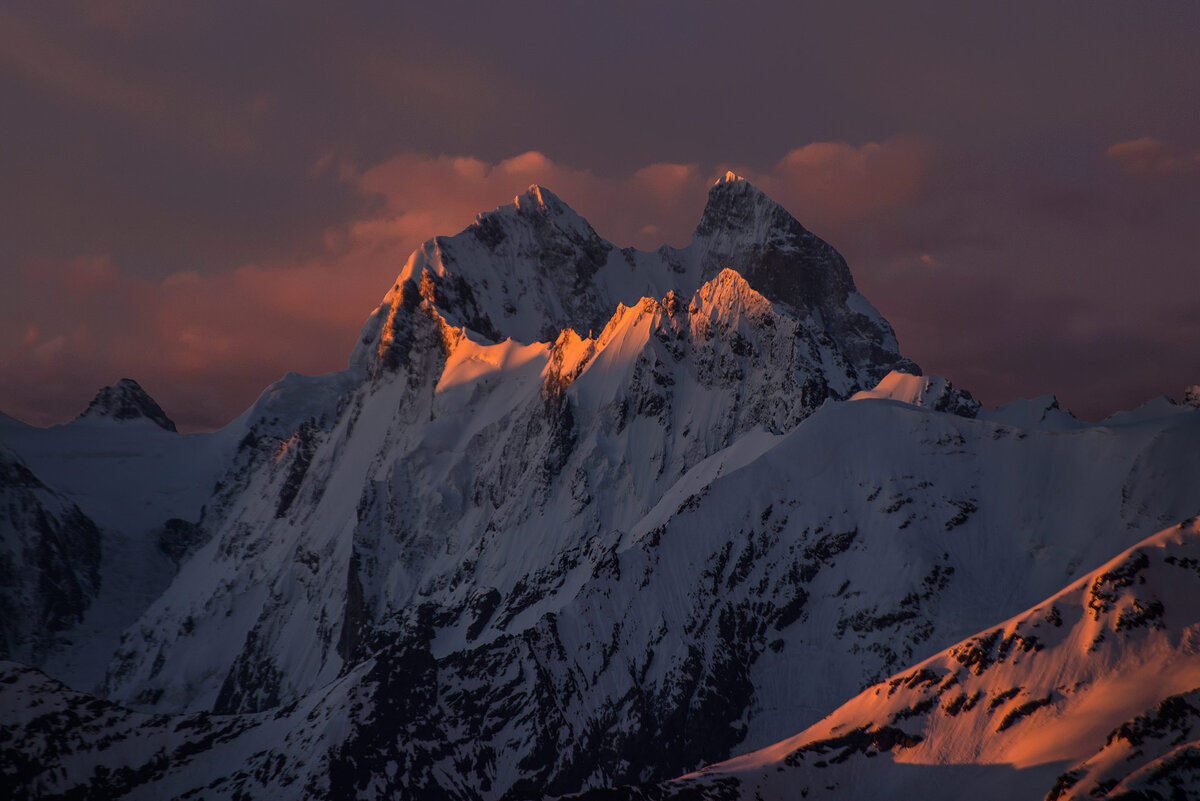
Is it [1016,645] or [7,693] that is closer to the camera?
[1016,645]

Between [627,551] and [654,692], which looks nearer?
Answer: [654,692]

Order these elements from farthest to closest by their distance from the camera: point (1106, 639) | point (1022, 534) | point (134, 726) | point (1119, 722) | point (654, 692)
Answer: point (134, 726), point (654, 692), point (1022, 534), point (1106, 639), point (1119, 722)

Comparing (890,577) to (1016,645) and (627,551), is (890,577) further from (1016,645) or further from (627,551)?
(1016,645)

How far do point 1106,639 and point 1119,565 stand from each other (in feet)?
21.8

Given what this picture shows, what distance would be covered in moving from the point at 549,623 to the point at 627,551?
53.5ft

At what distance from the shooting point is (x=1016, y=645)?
10631 cm

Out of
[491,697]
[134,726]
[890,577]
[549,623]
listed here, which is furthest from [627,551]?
[134,726]

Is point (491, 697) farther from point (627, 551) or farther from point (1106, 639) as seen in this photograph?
point (1106, 639)

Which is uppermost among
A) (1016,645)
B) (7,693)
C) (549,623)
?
(7,693)

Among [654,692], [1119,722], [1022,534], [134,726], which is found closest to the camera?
[1119,722]

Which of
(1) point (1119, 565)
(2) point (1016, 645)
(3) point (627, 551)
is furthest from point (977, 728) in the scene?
(3) point (627, 551)

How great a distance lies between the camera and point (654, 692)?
178 meters

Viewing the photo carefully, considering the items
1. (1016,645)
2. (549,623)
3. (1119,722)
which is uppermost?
(549,623)

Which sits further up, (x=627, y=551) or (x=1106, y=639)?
(x=627, y=551)
